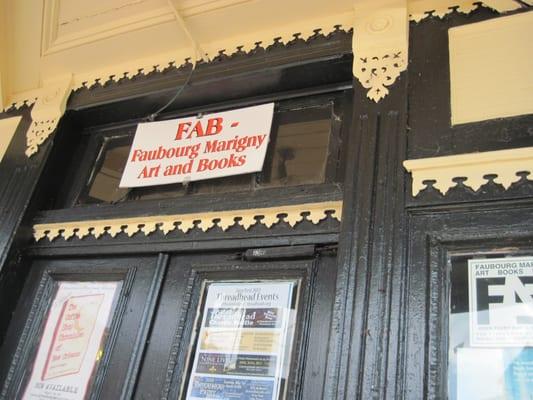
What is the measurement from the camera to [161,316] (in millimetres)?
1897

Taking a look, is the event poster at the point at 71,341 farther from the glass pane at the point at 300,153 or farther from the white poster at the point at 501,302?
the white poster at the point at 501,302

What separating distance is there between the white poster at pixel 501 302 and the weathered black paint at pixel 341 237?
2.2 inches

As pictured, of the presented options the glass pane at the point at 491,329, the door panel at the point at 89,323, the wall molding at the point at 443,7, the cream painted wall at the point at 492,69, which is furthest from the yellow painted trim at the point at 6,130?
the glass pane at the point at 491,329

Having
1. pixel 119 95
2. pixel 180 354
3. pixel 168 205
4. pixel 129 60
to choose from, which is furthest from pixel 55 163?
pixel 180 354

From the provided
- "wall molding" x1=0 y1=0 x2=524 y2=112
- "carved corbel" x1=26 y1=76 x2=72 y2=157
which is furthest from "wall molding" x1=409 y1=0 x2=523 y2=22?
"carved corbel" x1=26 y1=76 x2=72 y2=157

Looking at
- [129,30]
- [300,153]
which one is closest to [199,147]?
[300,153]

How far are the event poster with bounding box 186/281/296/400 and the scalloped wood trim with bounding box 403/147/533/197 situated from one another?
1.86ft

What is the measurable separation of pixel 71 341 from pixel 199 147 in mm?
962

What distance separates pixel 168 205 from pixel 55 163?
2.68ft

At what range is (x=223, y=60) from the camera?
90.8 inches

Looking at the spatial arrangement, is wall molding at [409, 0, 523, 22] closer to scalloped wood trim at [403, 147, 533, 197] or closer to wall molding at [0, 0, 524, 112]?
wall molding at [0, 0, 524, 112]

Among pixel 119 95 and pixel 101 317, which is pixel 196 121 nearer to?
pixel 119 95

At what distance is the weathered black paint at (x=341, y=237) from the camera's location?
140 centimetres

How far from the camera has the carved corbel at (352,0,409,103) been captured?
1837 mm
